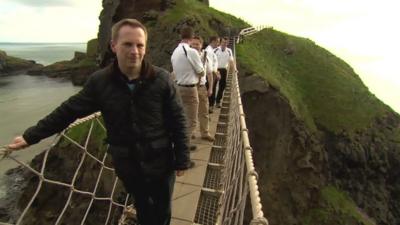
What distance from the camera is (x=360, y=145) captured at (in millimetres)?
26406

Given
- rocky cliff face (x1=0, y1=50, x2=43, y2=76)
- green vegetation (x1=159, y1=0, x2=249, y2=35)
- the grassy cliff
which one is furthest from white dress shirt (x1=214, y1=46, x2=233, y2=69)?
rocky cliff face (x1=0, y1=50, x2=43, y2=76)

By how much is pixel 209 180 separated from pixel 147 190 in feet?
8.99

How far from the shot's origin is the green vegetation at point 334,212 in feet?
69.3

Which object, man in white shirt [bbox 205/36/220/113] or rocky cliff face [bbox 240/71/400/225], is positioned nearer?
man in white shirt [bbox 205/36/220/113]

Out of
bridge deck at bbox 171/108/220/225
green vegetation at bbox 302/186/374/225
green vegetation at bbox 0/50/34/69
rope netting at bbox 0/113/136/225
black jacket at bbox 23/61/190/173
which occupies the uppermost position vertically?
black jacket at bbox 23/61/190/173

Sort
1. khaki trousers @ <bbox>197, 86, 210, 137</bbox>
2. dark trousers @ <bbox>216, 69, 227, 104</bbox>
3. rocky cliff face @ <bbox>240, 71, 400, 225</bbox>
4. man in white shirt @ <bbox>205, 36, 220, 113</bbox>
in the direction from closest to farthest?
khaki trousers @ <bbox>197, 86, 210, 137</bbox> < man in white shirt @ <bbox>205, 36, 220, 113</bbox> < dark trousers @ <bbox>216, 69, 227, 104</bbox> < rocky cliff face @ <bbox>240, 71, 400, 225</bbox>

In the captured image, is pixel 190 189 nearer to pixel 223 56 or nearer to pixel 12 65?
pixel 223 56

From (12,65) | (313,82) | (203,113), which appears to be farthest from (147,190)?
(12,65)

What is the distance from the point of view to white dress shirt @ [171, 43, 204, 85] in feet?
19.6

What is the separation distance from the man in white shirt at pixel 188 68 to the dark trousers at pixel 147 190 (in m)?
2.71

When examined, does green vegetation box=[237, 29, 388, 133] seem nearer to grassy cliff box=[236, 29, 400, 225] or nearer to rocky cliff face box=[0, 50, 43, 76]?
grassy cliff box=[236, 29, 400, 225]

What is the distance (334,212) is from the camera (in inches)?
861

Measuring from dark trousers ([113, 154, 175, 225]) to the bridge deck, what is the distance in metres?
1.26

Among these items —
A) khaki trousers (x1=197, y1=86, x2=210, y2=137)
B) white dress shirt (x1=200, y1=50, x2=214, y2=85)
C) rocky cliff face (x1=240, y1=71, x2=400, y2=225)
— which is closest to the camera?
khaki trousers (x1=197, y1=86, x2=210, y2=137)
